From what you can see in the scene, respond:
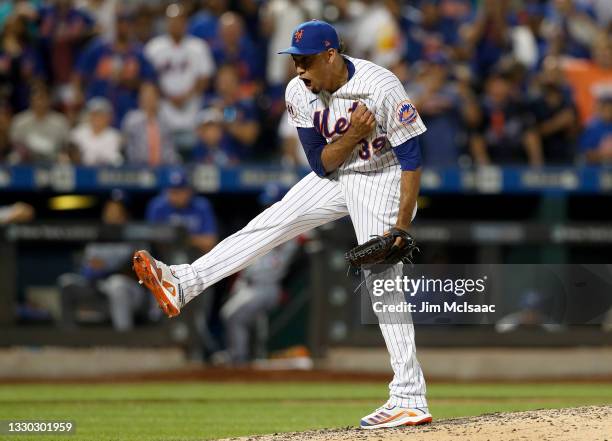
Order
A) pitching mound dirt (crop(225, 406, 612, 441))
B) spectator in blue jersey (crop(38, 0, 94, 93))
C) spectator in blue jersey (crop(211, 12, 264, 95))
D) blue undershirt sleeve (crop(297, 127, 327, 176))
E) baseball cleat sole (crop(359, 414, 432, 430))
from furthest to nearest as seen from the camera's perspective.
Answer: spectator in blue jersey (crop(211, 12, 264, 95))
spectator in blue jersey (crop(38, 0, 94, 93))
blue undershirt sleeve (crop(297, 127, 327, 176))
baseball cleat sole (crop(359, 414, 432, 430))
pitching mound dirt (crop(225, 406, 612, 441))

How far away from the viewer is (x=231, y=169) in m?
11.2

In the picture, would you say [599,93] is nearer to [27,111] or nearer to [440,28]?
[440,28]

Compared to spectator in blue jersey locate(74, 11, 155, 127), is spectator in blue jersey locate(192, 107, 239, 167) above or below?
below

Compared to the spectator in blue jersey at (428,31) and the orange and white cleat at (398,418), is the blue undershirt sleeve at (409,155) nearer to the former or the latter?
the orange and white cleat at (398,418)

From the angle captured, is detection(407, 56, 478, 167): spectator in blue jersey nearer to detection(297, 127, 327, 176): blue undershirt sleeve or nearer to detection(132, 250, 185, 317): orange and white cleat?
detection(297, 127, 327, 176): blue undershirt sleeve

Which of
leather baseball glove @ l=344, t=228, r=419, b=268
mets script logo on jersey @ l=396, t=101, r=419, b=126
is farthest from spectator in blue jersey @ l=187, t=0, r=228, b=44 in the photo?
leather baseball glove @ l=344, t=228, r=419, b=268

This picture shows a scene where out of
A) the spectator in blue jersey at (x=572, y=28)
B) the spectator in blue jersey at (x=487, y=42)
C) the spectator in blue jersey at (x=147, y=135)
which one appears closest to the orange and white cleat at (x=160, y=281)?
the spectator in blue jersey at (x=147, y=135)

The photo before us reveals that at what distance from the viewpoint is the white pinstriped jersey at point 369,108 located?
18.2 ft

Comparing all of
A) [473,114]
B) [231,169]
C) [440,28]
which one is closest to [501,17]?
[440,28]

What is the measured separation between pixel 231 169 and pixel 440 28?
366 centimetres

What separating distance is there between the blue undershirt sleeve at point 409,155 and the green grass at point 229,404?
185cm

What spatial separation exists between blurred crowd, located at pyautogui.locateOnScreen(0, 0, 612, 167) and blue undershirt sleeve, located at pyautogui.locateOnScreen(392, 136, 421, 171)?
19.5ft

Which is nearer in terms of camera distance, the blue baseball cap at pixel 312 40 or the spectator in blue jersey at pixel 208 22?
the blue baseball cap at pixel 312 40

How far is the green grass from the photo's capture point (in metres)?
6.73
